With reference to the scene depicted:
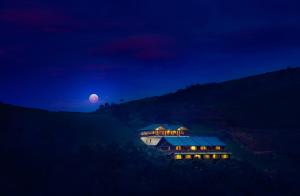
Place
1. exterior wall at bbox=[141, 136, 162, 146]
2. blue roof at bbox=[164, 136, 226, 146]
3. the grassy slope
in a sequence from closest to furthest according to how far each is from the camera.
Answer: the grassy slope < blue roof at bbox=[164, 136, 226, 146] < exterior wall at bbox=[141, 136, 162, 146]

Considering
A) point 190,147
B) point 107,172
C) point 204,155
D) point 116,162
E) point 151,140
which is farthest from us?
point 151,140

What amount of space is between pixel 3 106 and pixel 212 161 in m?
74.3

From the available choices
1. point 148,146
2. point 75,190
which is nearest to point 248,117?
point 148,146

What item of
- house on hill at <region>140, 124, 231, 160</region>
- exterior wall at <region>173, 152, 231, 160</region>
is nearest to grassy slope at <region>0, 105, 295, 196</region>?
exterior wall at <region>173, 152, 231, 160</region>

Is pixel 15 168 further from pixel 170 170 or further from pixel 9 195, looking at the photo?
pixel 170 170

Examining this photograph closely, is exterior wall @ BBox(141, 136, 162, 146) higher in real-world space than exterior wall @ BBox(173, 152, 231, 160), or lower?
higher

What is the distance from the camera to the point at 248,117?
196m

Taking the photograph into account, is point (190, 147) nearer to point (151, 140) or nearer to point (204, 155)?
point (204, 155)

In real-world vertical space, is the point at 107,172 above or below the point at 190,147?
below

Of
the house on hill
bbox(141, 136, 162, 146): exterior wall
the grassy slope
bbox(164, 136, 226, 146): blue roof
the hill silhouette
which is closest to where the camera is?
the grassy slope

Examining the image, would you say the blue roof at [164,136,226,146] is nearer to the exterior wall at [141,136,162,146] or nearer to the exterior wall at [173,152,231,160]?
the exterior wall at [173,152,231,160]

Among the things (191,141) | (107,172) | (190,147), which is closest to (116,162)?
(107,172)

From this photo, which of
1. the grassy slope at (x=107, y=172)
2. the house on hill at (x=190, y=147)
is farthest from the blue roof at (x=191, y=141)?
the grassy slope at (x=107, y=172)

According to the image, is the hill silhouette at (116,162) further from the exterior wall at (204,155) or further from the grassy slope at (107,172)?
the exterior wall at (204,155)
